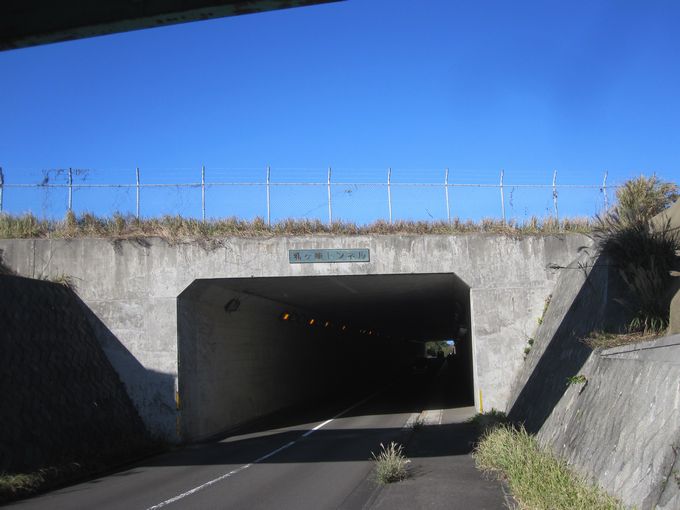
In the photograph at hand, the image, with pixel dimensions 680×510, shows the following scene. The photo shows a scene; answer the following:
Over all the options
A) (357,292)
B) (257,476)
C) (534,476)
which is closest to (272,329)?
(357,292)

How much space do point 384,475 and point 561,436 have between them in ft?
9.33

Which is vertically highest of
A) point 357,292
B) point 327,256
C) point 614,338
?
point 327,256

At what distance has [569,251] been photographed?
18609 millimetres

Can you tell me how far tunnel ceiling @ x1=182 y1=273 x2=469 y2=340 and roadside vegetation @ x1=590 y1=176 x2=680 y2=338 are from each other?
7079 mm

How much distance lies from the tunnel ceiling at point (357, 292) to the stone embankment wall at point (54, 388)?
323 centimetres

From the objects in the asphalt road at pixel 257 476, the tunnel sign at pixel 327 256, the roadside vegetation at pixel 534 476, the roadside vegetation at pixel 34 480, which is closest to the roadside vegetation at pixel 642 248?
the roadside vegetation at pixel 534 476

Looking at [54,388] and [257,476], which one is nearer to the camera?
[257,476]

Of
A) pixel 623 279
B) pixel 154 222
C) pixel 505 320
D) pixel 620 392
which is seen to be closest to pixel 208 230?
pixel 154 222

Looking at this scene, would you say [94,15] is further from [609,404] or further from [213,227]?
[213,227]

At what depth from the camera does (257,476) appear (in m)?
Result: 11.3

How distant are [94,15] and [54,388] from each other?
9899 millimetres

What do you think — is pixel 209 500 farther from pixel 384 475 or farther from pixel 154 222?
pixel 154 222

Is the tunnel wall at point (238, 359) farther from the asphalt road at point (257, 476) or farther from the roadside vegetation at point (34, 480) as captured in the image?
the roadside vegetation at point (34, 480)

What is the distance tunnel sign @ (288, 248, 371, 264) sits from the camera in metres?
18.0
